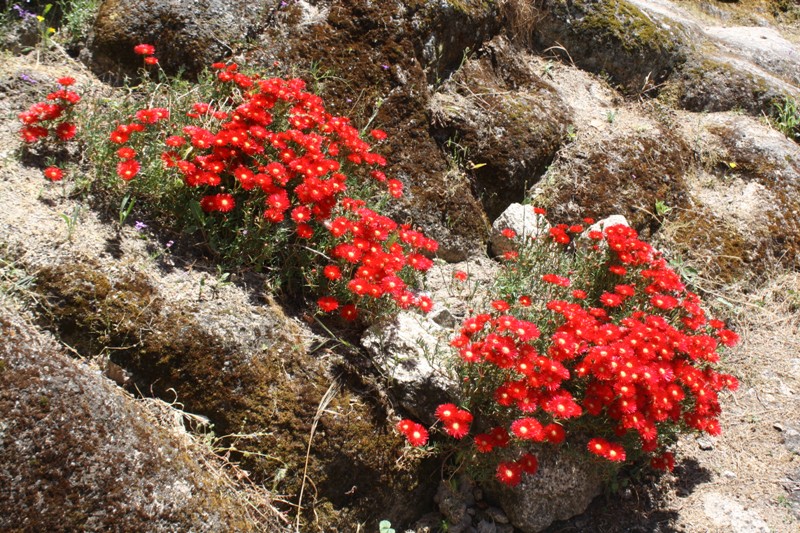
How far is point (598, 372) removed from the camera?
3068 millimetres

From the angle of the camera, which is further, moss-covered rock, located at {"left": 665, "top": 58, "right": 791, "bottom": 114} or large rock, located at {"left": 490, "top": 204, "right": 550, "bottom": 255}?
moss-covered rock, located at {"left": 665, "top": 58, "right": 791, "bottom": 114}

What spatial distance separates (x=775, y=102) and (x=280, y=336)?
565 cm

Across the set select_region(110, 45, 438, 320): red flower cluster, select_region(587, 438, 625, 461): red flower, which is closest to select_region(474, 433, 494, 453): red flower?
select_region(587, 438, 625, 461): red flower

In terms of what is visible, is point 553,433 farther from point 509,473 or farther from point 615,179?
point 615,179

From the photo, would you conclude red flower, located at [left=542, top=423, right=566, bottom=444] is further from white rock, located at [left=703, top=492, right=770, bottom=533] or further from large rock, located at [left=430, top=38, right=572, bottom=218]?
large rock, located at [left=430, top=38, right=572, bottom=218]

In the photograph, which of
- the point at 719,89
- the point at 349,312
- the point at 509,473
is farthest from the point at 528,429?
the point at 719,89

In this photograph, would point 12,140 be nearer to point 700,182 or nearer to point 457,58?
point 457,58

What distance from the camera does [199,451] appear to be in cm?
280

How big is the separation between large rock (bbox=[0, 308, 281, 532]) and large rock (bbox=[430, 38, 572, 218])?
9.35ft

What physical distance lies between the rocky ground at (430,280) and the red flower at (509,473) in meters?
0.35

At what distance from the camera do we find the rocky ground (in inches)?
100

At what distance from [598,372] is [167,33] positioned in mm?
3315

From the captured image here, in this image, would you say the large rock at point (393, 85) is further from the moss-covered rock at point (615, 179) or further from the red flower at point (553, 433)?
the red flower at point (553, 433)

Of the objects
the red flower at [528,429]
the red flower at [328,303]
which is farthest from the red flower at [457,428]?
the red flower at [328,303]
